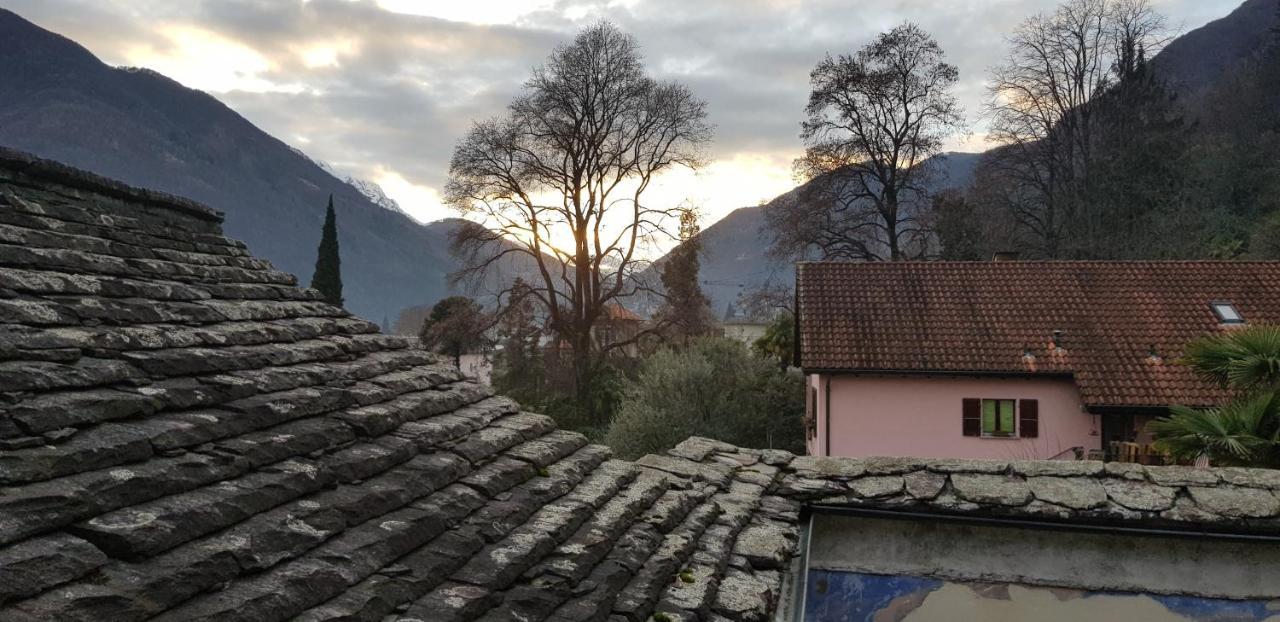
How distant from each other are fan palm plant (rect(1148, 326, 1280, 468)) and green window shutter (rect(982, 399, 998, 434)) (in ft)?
30.1

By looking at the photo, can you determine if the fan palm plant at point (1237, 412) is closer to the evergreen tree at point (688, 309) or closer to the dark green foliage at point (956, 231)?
the evergreen tree at point (688, 309)

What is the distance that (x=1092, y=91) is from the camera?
3406 cm

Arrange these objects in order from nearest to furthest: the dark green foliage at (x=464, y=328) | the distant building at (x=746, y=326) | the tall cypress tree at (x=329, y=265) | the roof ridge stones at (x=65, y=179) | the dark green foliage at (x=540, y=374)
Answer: the roof ridge stones at (x=65, y=179)
the dark green foliage at (x=540, y=374)
the dark green foliage at (x=464, y=328)
the distant building at (x=746, y=326)
the tall cypress tree at (x=329, y=265)

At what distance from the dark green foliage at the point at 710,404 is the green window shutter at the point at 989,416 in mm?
5639

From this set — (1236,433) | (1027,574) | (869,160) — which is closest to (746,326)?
(869,160)

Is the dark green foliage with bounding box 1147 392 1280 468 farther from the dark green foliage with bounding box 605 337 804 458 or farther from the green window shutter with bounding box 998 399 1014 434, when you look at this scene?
the dark green foliage with bounding box 605 337 804 458

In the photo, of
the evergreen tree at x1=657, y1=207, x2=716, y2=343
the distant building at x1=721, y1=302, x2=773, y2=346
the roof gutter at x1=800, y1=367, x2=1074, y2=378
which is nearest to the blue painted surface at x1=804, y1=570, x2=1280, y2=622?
the roof gutter at x1=800, y1=367, x2=1074, y2=378

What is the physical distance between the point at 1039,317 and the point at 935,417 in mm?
3685

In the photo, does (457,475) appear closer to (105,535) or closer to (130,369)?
(130,369)

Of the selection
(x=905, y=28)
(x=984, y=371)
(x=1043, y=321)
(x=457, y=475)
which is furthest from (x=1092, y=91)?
(x=457, y=475)

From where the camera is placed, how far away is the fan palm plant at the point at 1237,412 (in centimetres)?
703

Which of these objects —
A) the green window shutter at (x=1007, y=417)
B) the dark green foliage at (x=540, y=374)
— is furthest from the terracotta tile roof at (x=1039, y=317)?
the dark green foliage at (x=540, y=374)

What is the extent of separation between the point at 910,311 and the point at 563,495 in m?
16.6

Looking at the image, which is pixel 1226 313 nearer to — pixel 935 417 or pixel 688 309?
pixel 935 417
